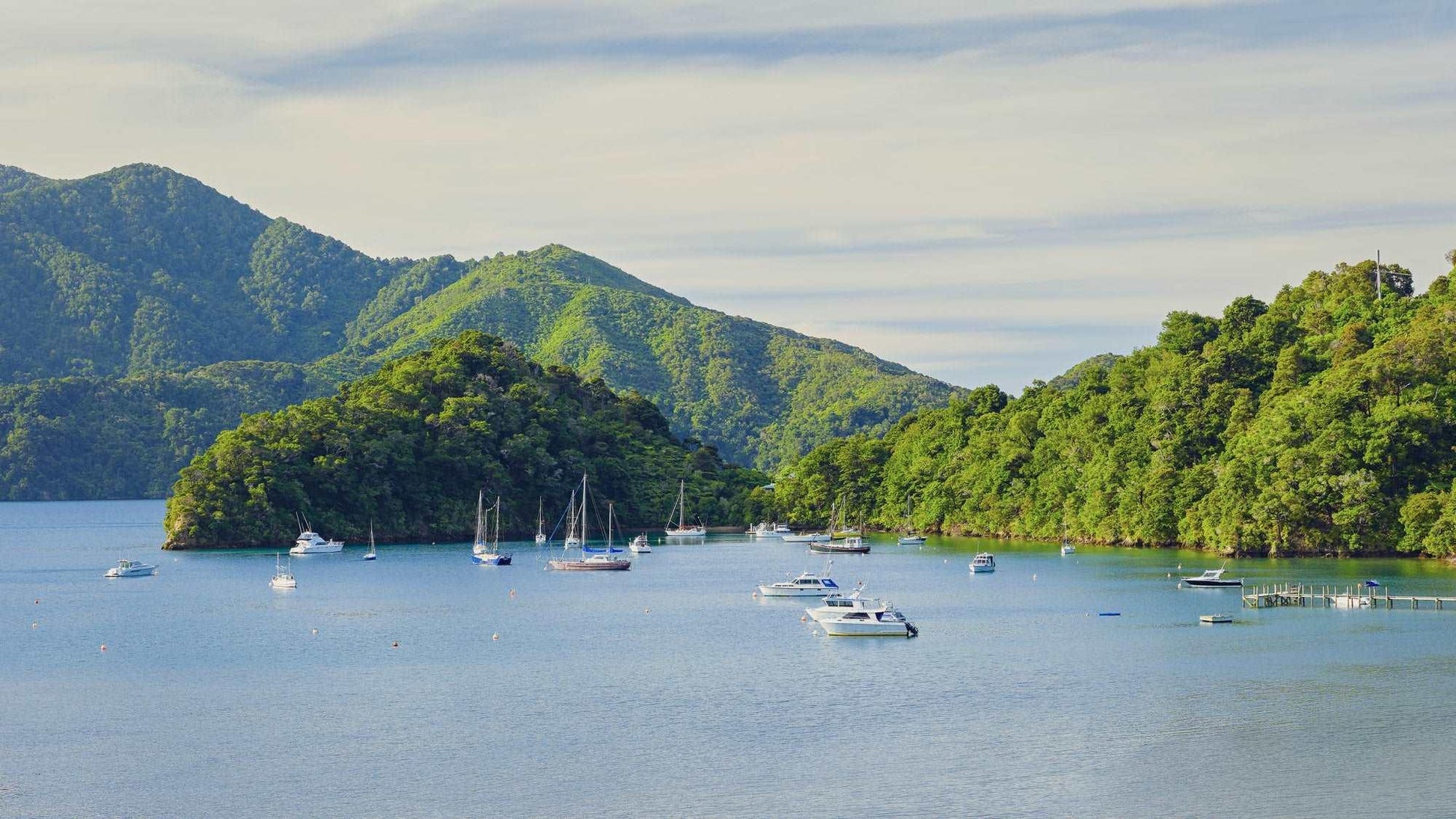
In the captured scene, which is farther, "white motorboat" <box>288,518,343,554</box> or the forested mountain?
"white motorboat" <box>288,518,343,554</box>

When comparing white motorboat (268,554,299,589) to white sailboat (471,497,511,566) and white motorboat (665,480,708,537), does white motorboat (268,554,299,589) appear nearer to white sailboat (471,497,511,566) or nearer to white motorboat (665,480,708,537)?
white sailboat (471,497,511,566)

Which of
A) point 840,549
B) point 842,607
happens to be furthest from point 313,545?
point 842,607

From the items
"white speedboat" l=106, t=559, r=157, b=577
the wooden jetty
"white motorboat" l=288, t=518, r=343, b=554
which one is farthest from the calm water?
"white motorboat" l=288, t=518, r=343, b=554

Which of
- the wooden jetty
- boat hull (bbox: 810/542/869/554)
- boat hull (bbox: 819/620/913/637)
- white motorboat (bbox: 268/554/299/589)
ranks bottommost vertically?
boat hull (bbox: 819/620/913/637)

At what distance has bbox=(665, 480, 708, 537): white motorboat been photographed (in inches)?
6727

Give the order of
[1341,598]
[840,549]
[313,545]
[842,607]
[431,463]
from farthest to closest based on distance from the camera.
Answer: [431,463] → [840,549] → [313,545] → [1341,598] → [842,607]

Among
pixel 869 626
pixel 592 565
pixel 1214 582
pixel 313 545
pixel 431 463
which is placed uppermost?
pixel 431 463

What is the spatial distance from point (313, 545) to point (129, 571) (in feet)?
72.6

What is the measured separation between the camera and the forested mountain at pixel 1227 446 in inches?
4336

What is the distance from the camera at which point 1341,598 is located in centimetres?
8338

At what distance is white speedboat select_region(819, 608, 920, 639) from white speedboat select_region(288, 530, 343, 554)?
7138cm

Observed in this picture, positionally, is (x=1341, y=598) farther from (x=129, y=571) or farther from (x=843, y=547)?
(x=129, y=571)

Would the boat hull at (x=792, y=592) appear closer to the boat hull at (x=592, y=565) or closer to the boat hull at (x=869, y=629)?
the boat hull at (x=869, y=629)

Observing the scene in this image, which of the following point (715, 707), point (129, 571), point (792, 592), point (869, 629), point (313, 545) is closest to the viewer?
point (715, 707)
